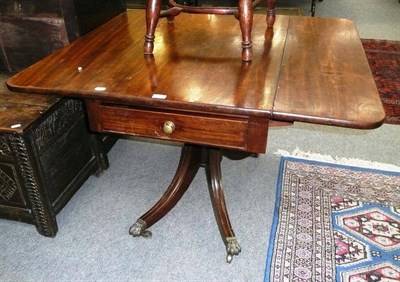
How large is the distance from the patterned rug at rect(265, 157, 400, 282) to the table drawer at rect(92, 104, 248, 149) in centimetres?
59

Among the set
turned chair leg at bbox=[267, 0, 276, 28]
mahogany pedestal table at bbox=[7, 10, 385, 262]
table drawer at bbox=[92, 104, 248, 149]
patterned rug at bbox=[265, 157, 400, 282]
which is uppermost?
turned chair leg at bbox=[267, 0, 276, 28]

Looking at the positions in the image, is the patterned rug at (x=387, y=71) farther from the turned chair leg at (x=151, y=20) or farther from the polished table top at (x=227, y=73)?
the turned chair leg at (x=151, y=20)

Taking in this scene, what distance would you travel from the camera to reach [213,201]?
143 centimetres

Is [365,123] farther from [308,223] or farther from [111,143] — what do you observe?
[111,143]

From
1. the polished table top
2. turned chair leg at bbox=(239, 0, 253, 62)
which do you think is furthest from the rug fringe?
turned chair leg at bbox=(239, 0, 253, 62)

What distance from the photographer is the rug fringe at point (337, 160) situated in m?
1.71

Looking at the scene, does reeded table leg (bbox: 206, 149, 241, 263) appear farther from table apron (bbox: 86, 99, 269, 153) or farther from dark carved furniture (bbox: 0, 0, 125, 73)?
dark carved furniture (bbox: 0, 0, 125, 73)

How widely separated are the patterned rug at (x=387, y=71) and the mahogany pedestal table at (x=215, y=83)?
1173mm

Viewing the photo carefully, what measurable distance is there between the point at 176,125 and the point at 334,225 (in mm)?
848

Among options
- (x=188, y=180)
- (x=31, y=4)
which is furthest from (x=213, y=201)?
(x=31, y=4)

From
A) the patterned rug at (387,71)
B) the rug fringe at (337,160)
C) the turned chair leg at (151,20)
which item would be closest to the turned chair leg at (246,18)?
the turned chair leg at (151,20)

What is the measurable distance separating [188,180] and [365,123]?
84 cm

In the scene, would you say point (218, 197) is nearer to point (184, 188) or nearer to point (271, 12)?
point (184, 188)

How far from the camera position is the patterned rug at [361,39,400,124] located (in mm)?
2208
